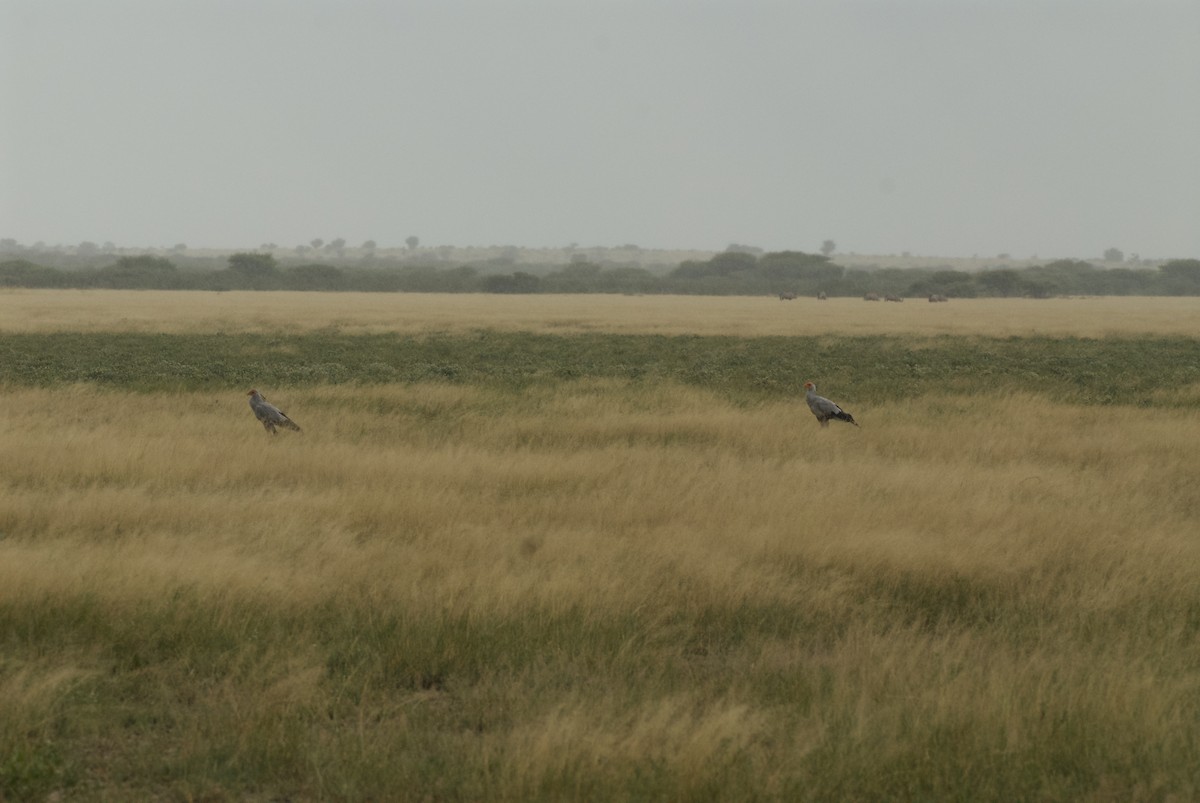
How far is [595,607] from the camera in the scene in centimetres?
683

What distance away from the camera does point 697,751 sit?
4699 mm

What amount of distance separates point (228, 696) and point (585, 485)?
586 centimetres

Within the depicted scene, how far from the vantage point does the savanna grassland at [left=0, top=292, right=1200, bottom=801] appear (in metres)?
4.76

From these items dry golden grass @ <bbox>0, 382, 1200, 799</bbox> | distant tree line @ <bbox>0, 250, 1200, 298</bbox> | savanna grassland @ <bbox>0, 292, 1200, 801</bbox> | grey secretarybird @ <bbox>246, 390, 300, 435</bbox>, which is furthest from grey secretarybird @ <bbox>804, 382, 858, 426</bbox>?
distant tree line @ <bbox>0, 250, 1200, 298</bbox>

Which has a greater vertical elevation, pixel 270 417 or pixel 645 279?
pixel 645 279

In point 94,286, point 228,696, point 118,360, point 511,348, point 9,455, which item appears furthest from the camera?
point 94,286

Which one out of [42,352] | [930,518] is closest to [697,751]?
[930,518]

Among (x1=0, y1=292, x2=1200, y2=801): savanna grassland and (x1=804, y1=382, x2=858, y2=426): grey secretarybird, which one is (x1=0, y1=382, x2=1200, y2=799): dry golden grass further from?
(x1=804, y1=382, x2=858, y2=426): grey secretarybird

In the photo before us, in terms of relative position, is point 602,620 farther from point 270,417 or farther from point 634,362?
point 634,362

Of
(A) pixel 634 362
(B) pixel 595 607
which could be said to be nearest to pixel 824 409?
(B) pixel 595 607

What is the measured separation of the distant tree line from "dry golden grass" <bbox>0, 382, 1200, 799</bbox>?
115 m

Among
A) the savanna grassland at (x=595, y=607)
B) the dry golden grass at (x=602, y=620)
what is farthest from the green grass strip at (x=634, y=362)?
the dry golden grass at (x=602, y=620)

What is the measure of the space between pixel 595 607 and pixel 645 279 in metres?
139

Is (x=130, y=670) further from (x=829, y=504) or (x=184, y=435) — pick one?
(x=184, y=435)
